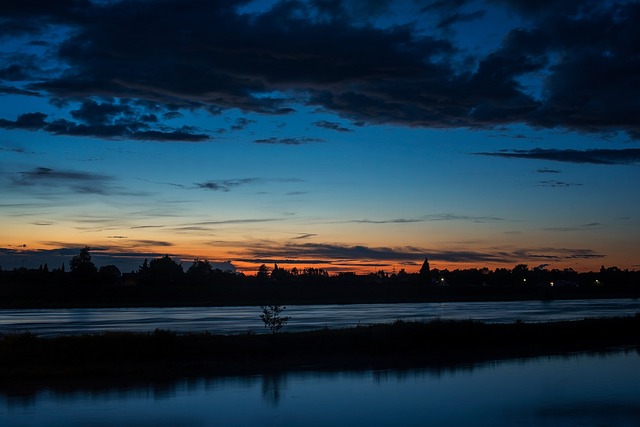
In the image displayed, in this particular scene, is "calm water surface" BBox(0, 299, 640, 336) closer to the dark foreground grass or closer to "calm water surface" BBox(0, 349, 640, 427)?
the dark foreground grass

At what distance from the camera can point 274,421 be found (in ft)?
63.2

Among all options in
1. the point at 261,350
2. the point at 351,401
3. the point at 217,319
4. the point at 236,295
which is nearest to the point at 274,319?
the point at 261,350

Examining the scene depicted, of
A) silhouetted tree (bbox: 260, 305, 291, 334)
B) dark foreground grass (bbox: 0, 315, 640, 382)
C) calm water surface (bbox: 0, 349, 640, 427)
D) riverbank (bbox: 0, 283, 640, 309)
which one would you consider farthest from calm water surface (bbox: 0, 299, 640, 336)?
riverbank (bbox: 0, 283, 640, 309)

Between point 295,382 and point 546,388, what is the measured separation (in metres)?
8.78

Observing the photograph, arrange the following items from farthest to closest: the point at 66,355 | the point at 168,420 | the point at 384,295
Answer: the point at 384,295 < the point at 66,355 < the point at 168,420

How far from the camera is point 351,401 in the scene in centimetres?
2272

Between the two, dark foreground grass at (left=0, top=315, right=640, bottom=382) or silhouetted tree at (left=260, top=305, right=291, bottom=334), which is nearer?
dark foreground grass at (left=0, top=315, right=640, bottom=382)

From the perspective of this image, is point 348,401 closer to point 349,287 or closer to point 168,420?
point 168,420

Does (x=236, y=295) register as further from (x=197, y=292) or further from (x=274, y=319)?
(x=274, y=319)

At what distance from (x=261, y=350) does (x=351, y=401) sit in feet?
37.5

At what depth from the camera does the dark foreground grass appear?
96.3 ft

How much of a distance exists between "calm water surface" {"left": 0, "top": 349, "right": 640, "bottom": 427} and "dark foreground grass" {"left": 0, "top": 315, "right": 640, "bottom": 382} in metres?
2.81

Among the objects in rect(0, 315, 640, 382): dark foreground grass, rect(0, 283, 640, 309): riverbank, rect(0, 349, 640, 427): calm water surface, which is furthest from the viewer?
rect(0, 283, 640, 309): riverbank

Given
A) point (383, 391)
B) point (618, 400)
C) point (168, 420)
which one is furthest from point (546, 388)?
point (168, 420)
